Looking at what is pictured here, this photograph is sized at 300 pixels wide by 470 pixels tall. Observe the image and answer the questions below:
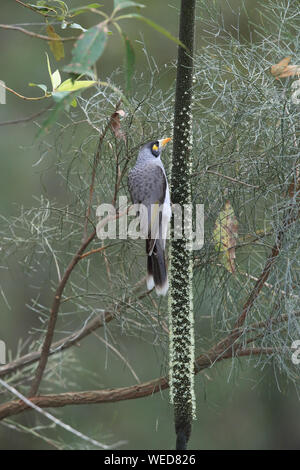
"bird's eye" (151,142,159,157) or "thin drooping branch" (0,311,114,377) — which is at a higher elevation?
"bird's eye" (151,142,159,157)

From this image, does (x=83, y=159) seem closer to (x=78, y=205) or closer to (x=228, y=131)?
(x=78, y=205)

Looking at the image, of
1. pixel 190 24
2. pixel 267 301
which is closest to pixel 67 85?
pixel 190 24

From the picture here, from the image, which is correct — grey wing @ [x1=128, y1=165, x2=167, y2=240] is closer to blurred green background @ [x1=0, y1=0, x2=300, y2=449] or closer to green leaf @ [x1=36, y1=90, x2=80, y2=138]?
green leaf @ [x1=36, y1=90, x2=80, y2=138]

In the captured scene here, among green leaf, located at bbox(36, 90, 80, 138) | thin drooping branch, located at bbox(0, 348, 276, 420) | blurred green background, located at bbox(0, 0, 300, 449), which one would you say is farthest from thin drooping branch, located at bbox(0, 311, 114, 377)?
blurred green background, located at bbox(0, 0, 300, 449)

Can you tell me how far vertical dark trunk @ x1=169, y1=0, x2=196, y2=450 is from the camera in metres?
0.74

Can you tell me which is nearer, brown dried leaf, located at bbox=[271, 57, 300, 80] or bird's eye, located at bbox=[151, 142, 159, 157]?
brown dried leaf, located at bbox=[271, 57, 300, 80]

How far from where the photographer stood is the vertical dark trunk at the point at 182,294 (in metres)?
0.74

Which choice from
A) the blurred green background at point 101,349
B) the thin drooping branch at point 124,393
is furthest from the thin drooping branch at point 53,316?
the blurred green background at point 101,349

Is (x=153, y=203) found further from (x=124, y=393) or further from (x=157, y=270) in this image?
(x=124, y=393)

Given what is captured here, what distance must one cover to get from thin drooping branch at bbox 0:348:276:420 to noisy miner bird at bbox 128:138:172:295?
0.11m

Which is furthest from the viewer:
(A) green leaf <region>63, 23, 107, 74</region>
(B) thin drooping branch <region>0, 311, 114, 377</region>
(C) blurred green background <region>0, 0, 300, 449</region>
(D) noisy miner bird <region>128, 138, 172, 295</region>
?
(C) blurred green background <region>0, 0, 300, 449</region>

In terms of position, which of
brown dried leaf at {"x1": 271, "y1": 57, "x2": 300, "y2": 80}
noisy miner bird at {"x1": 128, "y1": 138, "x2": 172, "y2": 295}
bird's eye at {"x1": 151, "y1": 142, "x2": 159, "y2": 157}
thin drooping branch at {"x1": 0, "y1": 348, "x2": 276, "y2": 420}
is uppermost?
brown dried leaf at {"x1": 271, "y1": 57, "x2": 300, "y2": 80}

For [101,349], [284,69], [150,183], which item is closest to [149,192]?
[150,183]

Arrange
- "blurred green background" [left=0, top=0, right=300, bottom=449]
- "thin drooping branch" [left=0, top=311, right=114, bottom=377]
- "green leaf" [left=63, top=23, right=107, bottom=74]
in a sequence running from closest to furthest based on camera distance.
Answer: "green leaf" [left=63, top=23, right=107, bottom=74] < "thin drooping branch" [left=0, top=311, right=114, bottom=377] < "blurred green background" [left=0, top=0, right=300, bottom=449]
